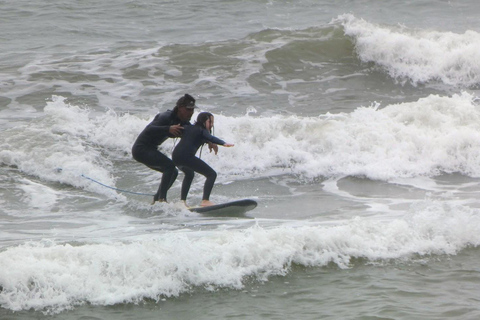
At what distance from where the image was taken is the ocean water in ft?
19.6

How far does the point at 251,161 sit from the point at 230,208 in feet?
10.4

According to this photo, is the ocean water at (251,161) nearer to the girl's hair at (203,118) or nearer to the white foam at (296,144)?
the white foam at (296,144)

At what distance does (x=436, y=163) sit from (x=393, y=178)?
99cm

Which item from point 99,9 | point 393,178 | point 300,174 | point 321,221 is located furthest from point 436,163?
point 99,9

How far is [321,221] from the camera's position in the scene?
27.5 ft

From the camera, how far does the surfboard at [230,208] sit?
886cm

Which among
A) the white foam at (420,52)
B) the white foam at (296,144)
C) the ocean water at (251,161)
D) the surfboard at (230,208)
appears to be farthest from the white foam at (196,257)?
the white foam at (420,52)

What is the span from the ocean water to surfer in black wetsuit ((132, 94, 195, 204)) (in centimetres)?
38

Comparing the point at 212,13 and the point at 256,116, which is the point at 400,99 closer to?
the point at 256,116

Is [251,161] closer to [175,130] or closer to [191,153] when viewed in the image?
[191,153]

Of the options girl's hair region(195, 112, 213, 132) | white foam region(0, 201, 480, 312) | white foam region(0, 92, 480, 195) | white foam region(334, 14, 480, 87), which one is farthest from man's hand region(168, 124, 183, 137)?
white foam region(334, 14, 480, 87)

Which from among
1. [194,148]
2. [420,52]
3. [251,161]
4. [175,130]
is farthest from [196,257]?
[420,52]

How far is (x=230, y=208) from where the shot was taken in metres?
8.88

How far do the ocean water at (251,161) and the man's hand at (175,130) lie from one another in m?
0.94
